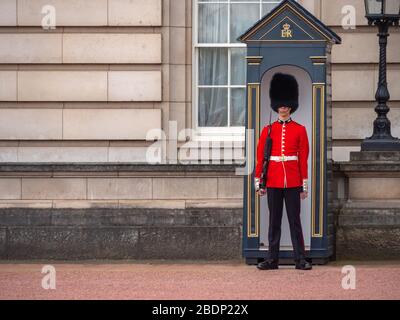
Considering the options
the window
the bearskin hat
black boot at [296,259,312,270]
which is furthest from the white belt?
the window

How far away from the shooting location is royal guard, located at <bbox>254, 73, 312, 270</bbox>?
1382 cm

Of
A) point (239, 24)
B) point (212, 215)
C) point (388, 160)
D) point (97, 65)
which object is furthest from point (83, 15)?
point (388, 160)

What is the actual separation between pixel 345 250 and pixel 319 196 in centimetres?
83

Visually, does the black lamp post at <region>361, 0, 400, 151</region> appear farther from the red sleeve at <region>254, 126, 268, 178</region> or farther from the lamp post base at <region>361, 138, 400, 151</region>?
the red sleeve at <region>254, 126, 268, 178</region>

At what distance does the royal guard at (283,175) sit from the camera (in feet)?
→ 45.3

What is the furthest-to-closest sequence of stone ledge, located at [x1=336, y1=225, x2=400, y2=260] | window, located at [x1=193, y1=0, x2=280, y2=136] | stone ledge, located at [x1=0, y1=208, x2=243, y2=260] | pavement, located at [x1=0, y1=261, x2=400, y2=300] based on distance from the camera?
window, located at [x1=193, y1=0, x2=280, y2=136] → stone ledge, located at [x1=0, y1=208, x2=243, y2=260] → stone ledge, located at [x1=336, y1=225, x2=400, y2=260] → pavement, located at [x1=0, y1=261, x2=400, y2=300]

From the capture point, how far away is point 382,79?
1495 centimetres

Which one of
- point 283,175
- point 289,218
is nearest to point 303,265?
point 289,218

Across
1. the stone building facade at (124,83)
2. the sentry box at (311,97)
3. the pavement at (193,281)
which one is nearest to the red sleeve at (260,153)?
the sentry box at (311,97)

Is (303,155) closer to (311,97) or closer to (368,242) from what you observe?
(311,97)

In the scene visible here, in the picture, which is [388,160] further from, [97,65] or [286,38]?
[97,65]

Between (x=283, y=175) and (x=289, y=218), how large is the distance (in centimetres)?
42

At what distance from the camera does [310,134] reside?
14148 millimetres

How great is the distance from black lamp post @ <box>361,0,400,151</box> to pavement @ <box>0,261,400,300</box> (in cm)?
132
